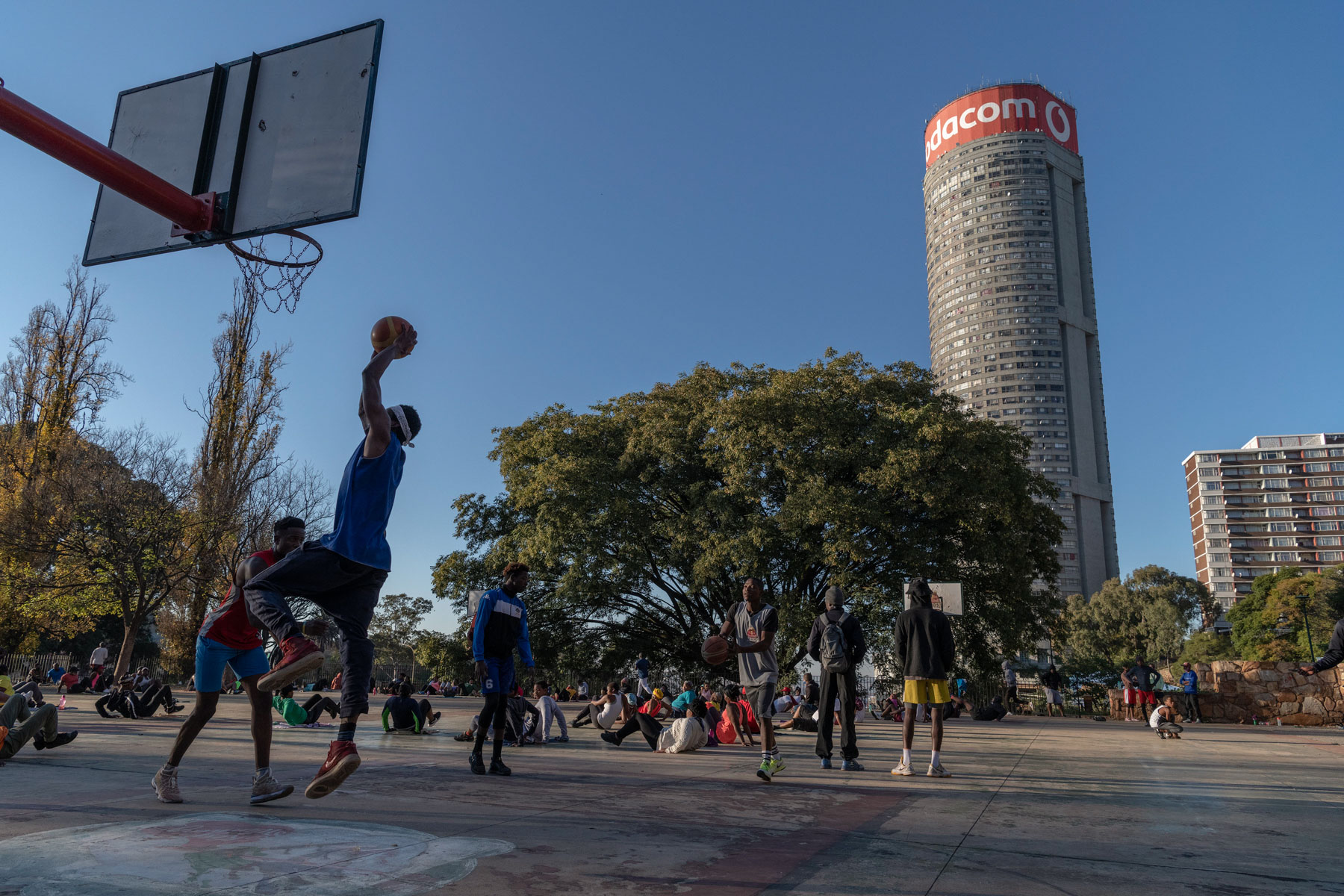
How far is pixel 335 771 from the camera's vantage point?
11.5ft

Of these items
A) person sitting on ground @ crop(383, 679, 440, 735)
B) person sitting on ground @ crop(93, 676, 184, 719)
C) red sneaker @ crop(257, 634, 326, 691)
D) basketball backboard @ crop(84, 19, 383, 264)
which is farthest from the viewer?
person sitting on ground @ crop(93, 676, 184, 719)

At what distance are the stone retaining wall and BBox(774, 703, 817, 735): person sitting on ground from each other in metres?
12.6

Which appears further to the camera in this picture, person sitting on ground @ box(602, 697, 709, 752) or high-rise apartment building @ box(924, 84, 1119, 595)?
Answer: high-rise apartment building @ box(924, 84, 1119, 595)

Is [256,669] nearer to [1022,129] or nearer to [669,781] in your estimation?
[669,781]

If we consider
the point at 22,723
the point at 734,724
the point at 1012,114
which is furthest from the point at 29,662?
the point at 1012,114

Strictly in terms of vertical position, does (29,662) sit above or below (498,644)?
below

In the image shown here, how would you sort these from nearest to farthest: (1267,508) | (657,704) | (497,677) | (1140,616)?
(497,677) < (657,704) < (1140,616) < (1267,508)

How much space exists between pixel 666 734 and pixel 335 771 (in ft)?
22.1

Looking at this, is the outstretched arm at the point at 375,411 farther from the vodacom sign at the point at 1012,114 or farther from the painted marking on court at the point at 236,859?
the vodacom sign at the point at 1012,114

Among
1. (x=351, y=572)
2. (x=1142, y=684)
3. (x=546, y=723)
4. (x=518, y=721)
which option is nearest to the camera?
(x=351, y=572)

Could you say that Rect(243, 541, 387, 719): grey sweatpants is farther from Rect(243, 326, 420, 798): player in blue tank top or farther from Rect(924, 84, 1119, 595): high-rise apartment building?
Rect(924, 84, 1119, 595): high-rise apartment building

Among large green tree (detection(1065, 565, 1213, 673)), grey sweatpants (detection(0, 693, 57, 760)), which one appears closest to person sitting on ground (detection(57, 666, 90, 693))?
grey sweatpants (detection(0, 693, 57, 760))

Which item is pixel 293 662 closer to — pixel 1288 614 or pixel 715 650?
pixel 715 650

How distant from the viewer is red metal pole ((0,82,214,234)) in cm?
569
